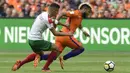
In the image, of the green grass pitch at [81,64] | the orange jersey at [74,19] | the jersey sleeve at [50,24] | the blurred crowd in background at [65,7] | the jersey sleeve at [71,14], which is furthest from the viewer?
the blurred crowd in background at [65,7]

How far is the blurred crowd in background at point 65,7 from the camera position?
26078 mm

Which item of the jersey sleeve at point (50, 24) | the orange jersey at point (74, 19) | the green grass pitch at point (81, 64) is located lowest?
the green grass pitch at point (81, 64)

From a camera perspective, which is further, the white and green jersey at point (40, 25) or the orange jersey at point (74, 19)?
the orange jersey at point (74, 19)

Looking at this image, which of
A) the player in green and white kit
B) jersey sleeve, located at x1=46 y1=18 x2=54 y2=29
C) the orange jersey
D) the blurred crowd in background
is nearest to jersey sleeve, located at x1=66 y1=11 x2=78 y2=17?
the orange jersey

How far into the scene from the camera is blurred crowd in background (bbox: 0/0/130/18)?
26.1m

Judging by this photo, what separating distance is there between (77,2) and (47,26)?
1228 centimetres

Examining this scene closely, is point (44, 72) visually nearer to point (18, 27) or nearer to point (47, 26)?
point (47, 26)

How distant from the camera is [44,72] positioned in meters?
15.1

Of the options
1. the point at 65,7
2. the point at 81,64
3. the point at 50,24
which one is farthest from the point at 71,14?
the point at 65,7

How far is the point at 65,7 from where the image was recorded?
26.5 m

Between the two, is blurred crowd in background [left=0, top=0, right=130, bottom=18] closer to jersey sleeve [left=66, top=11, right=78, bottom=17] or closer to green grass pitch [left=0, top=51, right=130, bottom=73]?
green grass pitch [left=0, top=51, right=130, bottom=73]

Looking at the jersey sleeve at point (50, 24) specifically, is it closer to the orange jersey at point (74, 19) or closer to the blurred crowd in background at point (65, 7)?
the orange jersey at point (74, 19)

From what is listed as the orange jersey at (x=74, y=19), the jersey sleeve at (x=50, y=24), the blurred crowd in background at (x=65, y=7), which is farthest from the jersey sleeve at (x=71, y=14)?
the blurred crowd in background at (x=65, y=7)

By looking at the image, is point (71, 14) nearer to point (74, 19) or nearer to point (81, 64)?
point (74, 19)
